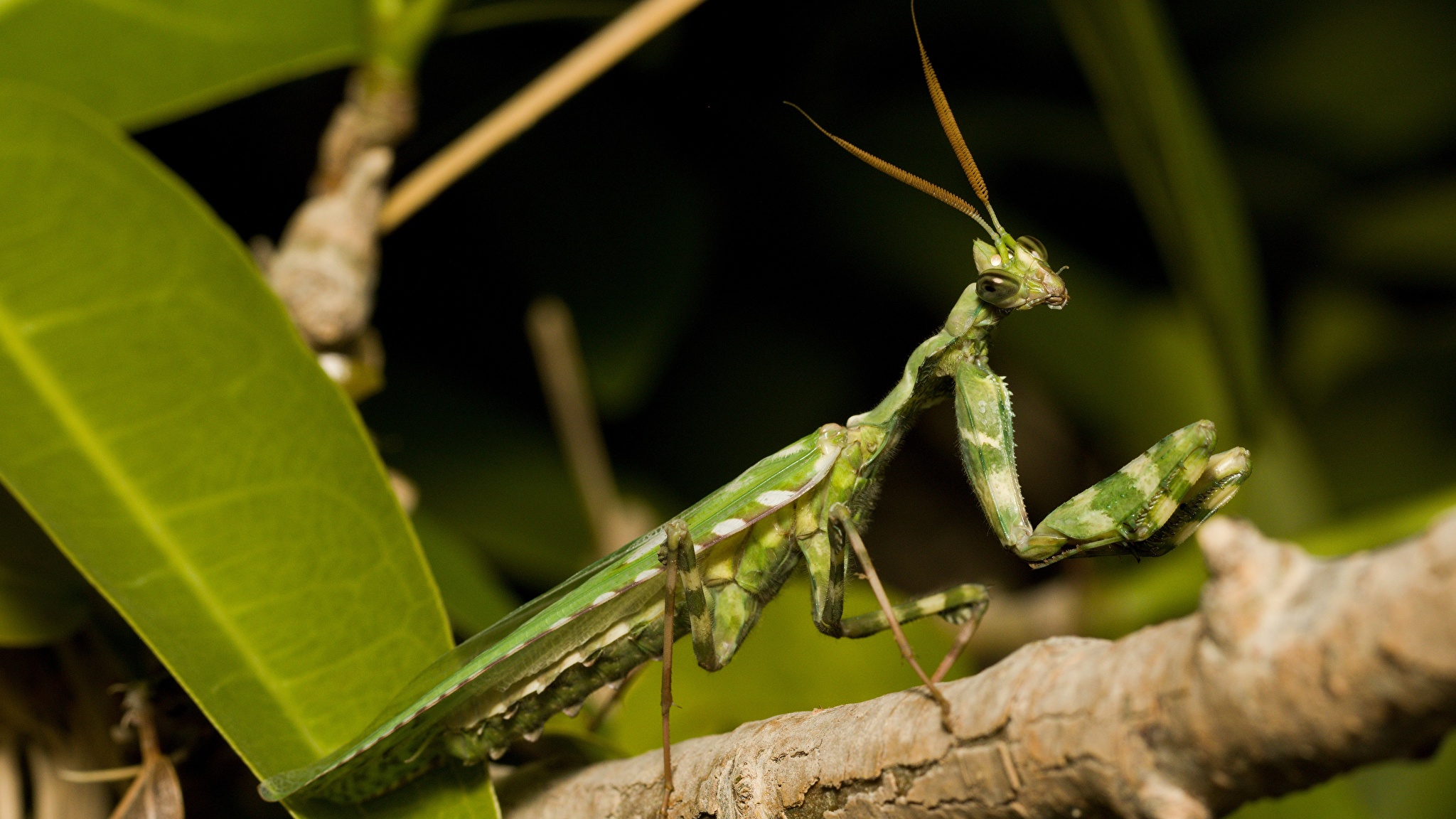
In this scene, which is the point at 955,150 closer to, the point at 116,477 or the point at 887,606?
the point at 887,606

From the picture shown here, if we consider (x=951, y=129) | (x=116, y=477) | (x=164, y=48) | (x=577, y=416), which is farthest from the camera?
(x=577, y=416)

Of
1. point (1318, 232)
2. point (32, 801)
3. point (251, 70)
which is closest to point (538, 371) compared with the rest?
point (251, 70)

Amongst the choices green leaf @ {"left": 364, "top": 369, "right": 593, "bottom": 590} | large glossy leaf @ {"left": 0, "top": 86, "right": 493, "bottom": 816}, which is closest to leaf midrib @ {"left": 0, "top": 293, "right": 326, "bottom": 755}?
large glossy leaf @ {"left": 0, "top": 86, "right": 493, "bottom": 816}

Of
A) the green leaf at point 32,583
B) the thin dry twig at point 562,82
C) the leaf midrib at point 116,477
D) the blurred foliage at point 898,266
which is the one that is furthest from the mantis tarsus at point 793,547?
the thin dry twig at point 562,82

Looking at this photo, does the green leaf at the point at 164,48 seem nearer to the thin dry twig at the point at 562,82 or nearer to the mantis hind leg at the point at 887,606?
the thin dry twig at the point at 562,82

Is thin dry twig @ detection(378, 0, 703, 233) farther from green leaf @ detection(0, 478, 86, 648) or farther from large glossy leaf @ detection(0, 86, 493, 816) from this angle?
green leaf @ detection(0, 478, 86, 648)

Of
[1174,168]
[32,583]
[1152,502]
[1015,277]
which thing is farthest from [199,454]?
[1174,168]
